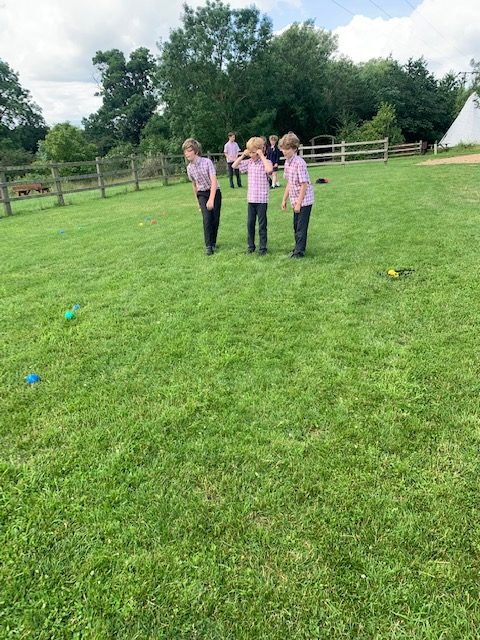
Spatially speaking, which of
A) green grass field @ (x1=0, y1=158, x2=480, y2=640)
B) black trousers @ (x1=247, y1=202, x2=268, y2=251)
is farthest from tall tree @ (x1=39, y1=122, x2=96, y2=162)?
green grass field @ (x1=0, y1=158, x2=480, y2=640)

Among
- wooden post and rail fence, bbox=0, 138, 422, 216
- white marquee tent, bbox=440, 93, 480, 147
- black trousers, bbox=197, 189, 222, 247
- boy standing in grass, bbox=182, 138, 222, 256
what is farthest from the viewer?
white marquee tent, bbox=440, 93, 480, 147

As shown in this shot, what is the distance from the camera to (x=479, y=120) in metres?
34.6

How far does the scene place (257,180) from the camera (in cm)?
584

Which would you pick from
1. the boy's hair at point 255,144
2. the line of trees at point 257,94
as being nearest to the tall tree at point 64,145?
the line of trees at point 257,94

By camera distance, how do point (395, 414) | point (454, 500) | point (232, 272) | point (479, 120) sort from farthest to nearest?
point (479, 120)
point (232, 272)
point (395, 414)
point (454, 500)

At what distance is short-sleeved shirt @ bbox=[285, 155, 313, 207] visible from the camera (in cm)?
545

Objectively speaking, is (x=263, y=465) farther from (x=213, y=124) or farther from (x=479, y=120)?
(x=479, y=120)

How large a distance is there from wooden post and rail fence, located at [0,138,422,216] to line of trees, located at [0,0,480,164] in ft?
14.7

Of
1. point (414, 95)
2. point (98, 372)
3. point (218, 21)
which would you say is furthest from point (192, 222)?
→ point (414, 95)

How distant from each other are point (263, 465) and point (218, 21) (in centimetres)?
3389

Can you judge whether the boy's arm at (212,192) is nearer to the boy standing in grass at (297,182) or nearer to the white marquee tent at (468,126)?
the boy standing in grass at (297,182)

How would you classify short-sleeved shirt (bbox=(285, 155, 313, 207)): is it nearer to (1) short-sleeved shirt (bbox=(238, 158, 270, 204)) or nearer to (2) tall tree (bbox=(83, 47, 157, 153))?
(1) short-sleeved shirt (bbox=(238, 158, 270, 204))

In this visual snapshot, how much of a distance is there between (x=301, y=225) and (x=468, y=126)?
37.1 m

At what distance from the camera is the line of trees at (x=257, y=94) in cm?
2923
